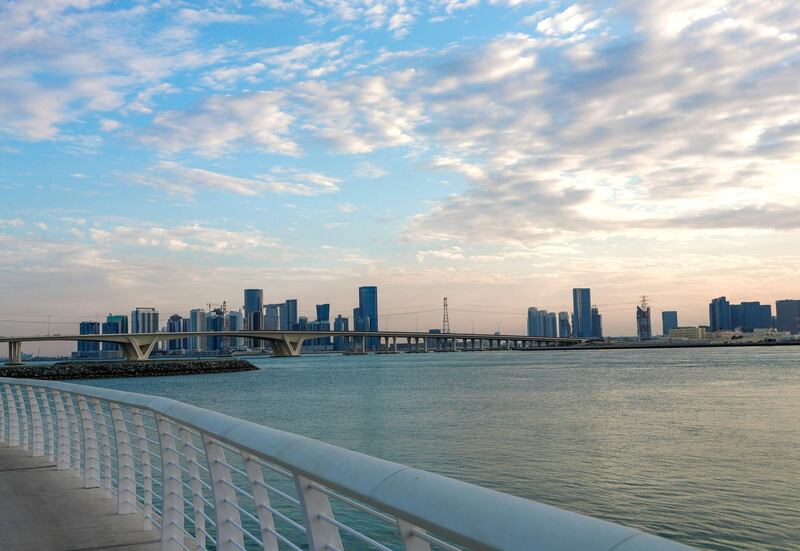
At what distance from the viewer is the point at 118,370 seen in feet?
339

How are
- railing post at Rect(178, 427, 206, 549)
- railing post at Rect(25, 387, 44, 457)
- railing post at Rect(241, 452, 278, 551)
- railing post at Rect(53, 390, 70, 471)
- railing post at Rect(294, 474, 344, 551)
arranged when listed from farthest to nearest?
1. railing post at Rect(25, 387, 44, 457)
2. railing post at Rect(53, 390, 70, 471)
3. railing post at Rect(178, 427, 206, 549)
4. railing post at Rect(241, 452, 278, 551)
5. railing post at Rect(294, 474, 344, 551)

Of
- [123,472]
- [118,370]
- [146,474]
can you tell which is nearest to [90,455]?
[123,472]

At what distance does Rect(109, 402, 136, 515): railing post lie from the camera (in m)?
6.89

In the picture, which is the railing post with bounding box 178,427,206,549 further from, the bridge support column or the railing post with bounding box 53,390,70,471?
the bridge support column

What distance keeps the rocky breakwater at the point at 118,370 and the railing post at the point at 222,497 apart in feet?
286

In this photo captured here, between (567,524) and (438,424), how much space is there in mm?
33691

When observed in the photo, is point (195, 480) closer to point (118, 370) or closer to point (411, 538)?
point (411, 538)

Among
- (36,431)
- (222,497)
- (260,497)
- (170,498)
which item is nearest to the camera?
(260,497)

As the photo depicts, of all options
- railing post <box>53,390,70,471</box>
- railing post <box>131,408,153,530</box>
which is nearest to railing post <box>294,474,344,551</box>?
railing post <box>131,408,153,530</box>

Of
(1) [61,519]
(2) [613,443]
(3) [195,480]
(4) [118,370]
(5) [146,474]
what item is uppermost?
(3) [195,480]

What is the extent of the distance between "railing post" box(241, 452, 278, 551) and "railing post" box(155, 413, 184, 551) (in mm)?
1729

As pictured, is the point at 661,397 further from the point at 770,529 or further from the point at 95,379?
the point at 95,379

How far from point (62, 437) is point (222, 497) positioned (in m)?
6.07

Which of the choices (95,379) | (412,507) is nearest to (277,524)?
(412,507)
